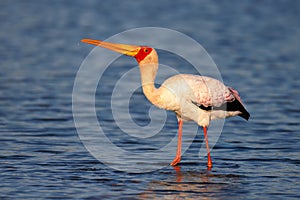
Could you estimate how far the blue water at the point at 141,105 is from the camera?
10.2 metres

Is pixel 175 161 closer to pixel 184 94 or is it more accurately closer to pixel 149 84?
pixel 184 94

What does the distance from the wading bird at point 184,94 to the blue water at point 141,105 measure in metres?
0.75

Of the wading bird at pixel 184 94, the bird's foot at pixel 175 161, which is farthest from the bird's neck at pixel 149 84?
the bird's foot at pixel 175 161

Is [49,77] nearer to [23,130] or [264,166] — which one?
[23,130]

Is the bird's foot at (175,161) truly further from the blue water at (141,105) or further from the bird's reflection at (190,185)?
the bird's reflection at (190,185)

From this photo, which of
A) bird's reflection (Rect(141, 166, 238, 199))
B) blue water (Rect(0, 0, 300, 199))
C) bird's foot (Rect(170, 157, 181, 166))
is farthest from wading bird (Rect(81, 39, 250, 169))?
blue water (Rect(0, 0, 300, 199))

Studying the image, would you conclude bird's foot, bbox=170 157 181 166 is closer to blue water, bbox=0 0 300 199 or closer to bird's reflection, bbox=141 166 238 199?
blue water, bbox=0 0 300 199

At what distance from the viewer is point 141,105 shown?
53.3 feet

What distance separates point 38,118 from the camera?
576 inches

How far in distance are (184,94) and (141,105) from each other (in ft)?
16.1

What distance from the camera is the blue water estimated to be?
33.6 feet

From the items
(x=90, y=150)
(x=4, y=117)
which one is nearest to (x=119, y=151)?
(x=90, y=150)

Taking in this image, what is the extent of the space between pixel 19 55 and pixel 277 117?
9.46 metres

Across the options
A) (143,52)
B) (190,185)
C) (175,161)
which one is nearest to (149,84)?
(143,52)
